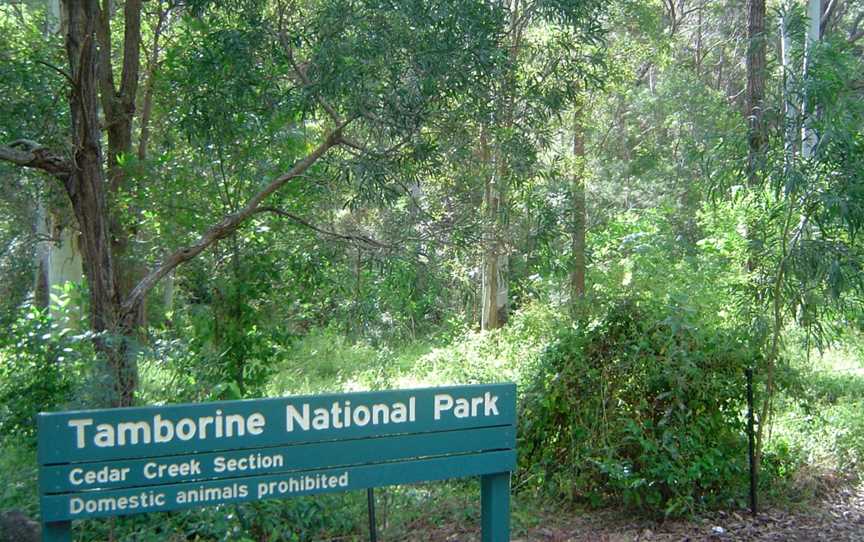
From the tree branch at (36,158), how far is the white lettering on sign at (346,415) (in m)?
4.26

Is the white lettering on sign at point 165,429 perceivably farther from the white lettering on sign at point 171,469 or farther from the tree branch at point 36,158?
the tree branch at point 36,158

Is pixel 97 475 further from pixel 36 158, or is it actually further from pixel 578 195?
pixel 578 195

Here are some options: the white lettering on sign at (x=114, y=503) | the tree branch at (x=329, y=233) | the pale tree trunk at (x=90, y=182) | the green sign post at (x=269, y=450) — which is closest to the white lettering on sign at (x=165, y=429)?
the green sign post at (x=269, y=450)

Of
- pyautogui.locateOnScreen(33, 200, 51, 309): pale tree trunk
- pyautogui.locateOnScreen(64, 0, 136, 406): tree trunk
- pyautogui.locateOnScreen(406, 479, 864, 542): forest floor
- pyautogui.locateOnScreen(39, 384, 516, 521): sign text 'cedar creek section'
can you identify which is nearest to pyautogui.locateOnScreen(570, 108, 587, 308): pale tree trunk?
pyautogui.locateOnScreen(406, 479, 864, 542): forest floor

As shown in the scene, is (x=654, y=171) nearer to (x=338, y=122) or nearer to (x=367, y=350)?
(x=367, y=350)

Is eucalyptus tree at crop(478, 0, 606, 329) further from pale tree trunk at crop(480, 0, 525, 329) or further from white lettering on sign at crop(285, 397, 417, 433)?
white lettering on sign at crop(285, 397, 417, 433)

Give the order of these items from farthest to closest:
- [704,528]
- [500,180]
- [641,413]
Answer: [500,180] → [641,413] → [704,528]

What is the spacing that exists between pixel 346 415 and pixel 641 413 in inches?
148

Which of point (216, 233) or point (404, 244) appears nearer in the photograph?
point (216, 233)

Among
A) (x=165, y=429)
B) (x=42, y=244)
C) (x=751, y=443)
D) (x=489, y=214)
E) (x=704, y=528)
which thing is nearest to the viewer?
(x=165, y=429)

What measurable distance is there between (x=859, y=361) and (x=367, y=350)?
335 inches

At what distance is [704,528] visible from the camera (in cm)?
694

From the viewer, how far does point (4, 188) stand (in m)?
10.0

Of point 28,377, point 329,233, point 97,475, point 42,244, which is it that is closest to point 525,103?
point 329,233
